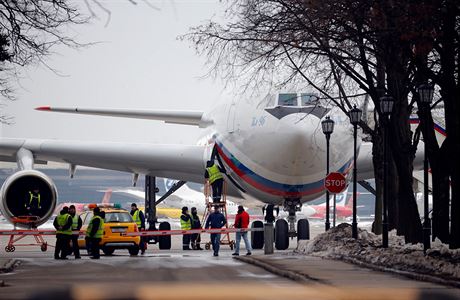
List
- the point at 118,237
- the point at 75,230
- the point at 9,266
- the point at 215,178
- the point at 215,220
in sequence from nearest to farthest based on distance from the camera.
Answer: the point at 9,266 < the point at 75,230 < the point at 215,220 < the point at 118,237 < the point at 215,178

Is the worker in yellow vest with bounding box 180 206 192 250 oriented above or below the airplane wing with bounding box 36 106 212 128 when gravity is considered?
below

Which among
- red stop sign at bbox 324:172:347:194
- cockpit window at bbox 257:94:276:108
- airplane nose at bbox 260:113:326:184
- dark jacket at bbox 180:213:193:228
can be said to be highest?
cockpit window at bbox 257:94:276:108

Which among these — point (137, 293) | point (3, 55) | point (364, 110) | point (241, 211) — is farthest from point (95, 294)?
point (364, 110)

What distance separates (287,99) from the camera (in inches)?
1198

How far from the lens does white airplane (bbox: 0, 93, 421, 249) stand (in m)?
30.1

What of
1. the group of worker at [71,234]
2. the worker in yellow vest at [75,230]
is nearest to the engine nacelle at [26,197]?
the worker in yellow vest at [75,230]

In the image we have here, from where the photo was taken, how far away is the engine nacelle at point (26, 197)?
2988 cm

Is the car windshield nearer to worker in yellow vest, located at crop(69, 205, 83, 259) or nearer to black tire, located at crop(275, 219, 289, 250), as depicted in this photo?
worker in yellow vest, located at crop(69, 205, 83, 259)

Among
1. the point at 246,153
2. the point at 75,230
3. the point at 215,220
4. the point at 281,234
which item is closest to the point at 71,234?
the point at 75,230

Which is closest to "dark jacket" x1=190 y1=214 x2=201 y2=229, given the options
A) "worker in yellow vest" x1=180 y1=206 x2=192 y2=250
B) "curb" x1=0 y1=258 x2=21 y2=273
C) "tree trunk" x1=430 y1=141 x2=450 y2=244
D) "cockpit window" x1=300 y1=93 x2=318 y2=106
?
"worker in yellow vest" x1=180 y1=206 x2=192 y2=250

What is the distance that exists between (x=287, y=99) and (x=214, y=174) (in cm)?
383

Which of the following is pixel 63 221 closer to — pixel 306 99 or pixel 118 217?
pixel 118 217

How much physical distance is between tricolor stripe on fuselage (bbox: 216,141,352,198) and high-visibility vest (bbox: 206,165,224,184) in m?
0.50

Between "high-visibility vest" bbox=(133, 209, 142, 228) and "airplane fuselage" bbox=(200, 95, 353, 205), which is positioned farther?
"high-visibility vest" bbox=(133, 209, 142, 228)
